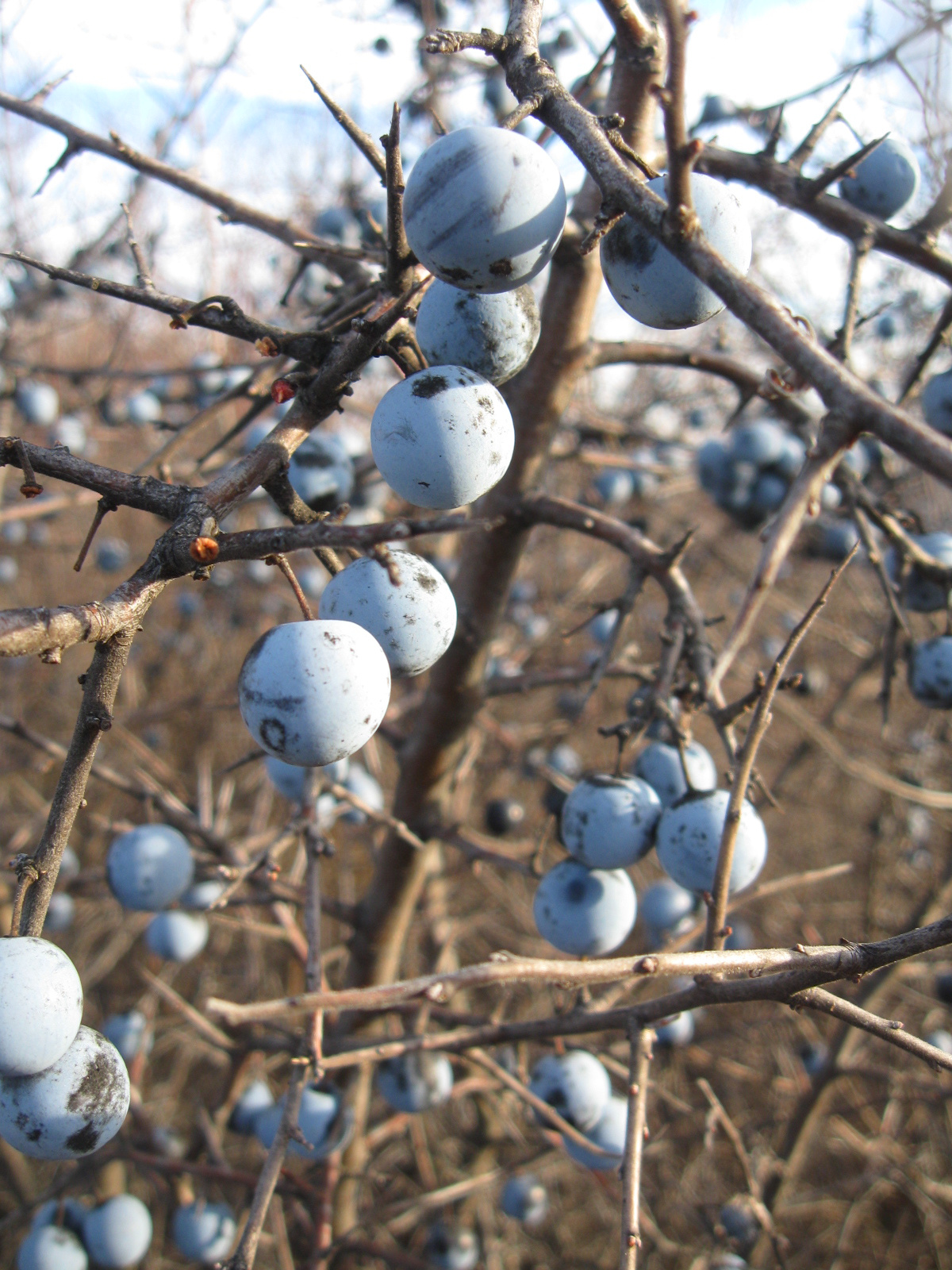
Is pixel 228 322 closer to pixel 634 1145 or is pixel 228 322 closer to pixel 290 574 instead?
pixel 290 574

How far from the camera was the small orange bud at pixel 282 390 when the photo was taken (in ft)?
3.18

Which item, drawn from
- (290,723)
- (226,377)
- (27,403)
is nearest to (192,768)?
(27,403)

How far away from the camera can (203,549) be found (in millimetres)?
757

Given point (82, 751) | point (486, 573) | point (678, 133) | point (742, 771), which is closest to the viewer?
point (678, 133)

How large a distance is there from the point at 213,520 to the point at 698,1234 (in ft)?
14.8

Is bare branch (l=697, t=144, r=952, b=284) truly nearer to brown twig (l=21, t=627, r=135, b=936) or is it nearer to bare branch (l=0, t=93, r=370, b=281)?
bare branch (l=0, t=93, r=370, b=281)

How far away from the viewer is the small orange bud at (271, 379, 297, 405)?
0.97 metres

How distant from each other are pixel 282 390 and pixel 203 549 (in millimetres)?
321

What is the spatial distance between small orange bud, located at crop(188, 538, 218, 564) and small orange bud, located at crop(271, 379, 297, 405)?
0.30m

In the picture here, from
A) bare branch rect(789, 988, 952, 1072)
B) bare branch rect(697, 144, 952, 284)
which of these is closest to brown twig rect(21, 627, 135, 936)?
bare branch rect(789, 988, 952, 1072)

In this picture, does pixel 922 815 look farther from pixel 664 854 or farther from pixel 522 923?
pixel 664 854

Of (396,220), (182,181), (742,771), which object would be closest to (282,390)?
(396,220)

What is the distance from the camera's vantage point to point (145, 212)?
5.35 metres

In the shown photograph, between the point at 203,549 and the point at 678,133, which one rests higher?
the point at 678,133
